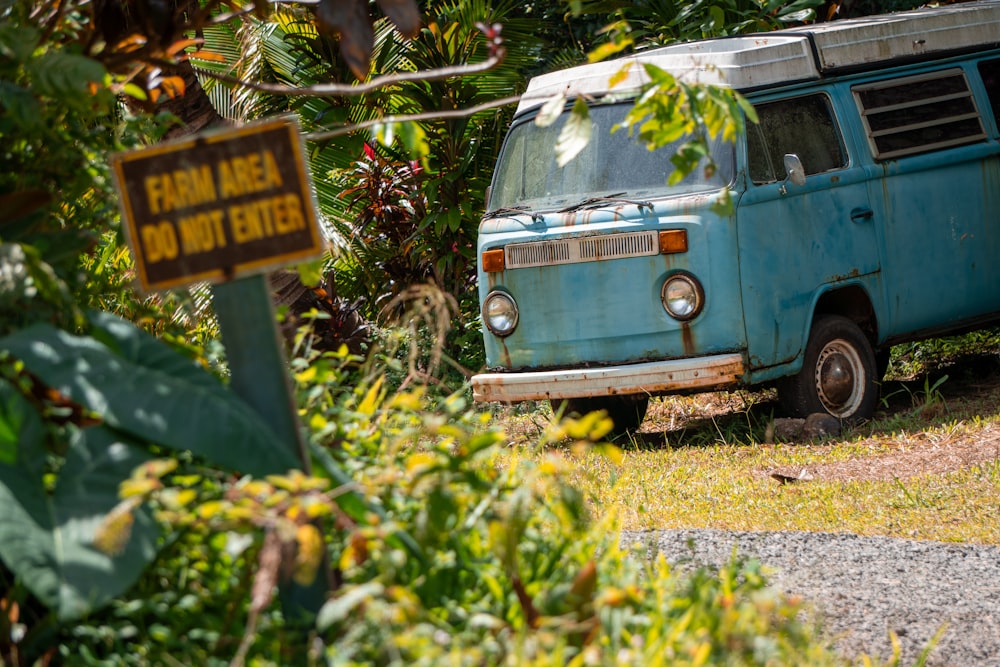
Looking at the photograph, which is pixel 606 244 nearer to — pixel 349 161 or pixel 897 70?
pixel 897 70

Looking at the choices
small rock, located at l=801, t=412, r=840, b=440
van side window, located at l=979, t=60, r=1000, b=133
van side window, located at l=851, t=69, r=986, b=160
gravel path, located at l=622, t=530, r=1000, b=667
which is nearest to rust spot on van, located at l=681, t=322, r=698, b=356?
small rock, located at l=801, t=412, r=840, b=440

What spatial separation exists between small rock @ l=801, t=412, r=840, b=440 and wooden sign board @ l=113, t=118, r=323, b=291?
5237 millimetres

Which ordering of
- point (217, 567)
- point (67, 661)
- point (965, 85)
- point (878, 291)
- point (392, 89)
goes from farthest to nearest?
point (392, 89)
point (965, 85)
point (878, 291)
point (217, 567)
point (67, 661)

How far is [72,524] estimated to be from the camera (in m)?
2.70

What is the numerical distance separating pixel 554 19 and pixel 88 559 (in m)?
14.7

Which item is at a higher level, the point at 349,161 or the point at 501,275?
the point at 349,161

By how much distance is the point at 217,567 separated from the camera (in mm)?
3057

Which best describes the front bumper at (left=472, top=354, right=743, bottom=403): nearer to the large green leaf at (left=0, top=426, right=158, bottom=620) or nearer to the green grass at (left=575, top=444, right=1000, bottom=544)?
the green grass at (left=575, top=444, right=1000, bottom=544)

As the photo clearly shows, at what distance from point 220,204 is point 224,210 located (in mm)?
16

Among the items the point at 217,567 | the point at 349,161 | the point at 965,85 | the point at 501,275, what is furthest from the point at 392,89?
the point at 217,567

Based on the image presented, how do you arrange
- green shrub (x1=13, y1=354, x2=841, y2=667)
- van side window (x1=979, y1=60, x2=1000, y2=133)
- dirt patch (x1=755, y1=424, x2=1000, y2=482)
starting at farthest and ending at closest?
1. van side window (x1=979, y1=60, x2=1000, y2=133)
2. dirt patch (x1=755, y1=424, x2=1000, y2=482)
3. green shrub (x1=13, y1=354, x2=841, y2=667)

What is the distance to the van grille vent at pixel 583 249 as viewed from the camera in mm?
7422

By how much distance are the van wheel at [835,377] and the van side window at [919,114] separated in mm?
1180

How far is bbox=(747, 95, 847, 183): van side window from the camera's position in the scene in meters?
7.64
